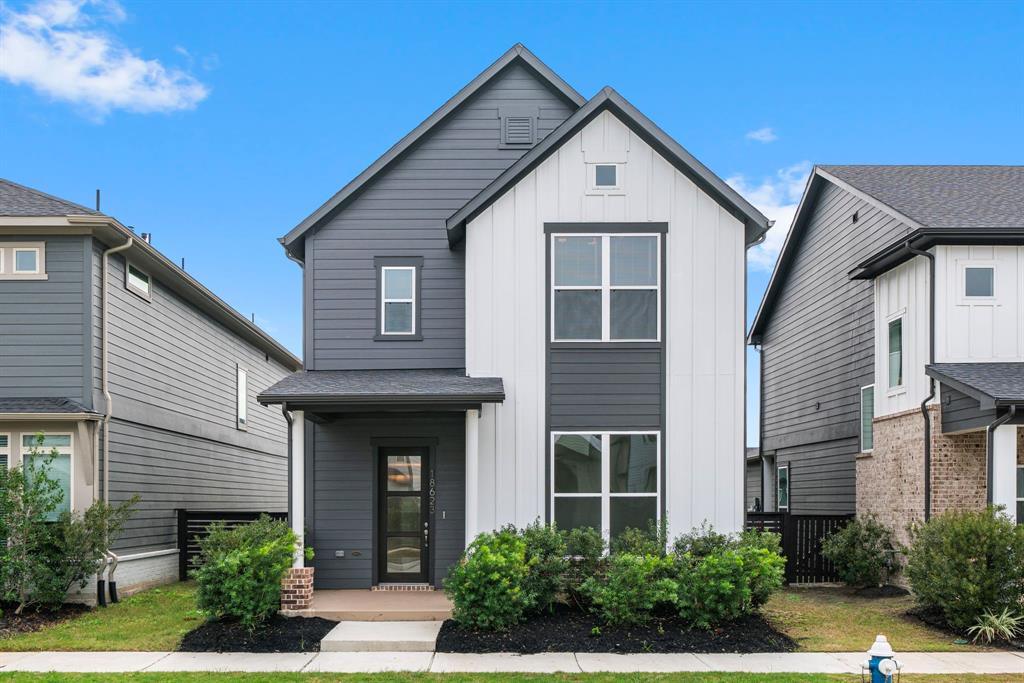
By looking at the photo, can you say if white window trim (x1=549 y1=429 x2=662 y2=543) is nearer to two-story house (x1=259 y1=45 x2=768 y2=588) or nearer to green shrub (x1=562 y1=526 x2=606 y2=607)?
two-story house (x1=259 y1=45 x2=768 y2=588)

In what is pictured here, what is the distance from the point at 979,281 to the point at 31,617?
1400 centimetres

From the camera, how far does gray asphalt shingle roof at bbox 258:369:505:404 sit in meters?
11.5

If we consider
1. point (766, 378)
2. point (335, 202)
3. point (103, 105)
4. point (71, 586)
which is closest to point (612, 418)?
point (335, 202)

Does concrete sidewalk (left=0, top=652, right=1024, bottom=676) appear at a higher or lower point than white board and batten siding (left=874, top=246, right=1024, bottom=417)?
lower

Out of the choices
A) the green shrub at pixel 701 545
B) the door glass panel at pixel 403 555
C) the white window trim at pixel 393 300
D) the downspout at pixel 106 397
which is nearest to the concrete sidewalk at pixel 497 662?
the green shrub at pixel 701 545

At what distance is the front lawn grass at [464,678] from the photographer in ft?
28.0

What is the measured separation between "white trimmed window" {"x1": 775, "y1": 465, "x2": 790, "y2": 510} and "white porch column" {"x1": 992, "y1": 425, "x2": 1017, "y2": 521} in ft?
27.9

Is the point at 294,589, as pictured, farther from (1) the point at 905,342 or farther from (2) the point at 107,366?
(1) the point at 905,342

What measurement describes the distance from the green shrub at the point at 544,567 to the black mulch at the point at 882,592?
554 cm

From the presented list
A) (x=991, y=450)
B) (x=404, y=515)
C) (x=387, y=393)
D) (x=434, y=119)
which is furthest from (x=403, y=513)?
(x=991, y=450)

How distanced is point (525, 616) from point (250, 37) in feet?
53.8

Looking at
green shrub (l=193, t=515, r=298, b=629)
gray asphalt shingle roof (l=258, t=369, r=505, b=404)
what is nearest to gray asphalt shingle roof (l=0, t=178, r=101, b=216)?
gray asphalt shingle roof (l=258, t=369, r=505, b=404)

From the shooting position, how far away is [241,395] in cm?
2081

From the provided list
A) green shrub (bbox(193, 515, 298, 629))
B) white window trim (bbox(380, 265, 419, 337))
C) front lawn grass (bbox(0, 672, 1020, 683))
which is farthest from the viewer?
white window trim (bbox(380, 265, 419, 337))
